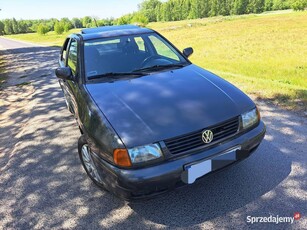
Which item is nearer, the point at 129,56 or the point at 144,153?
the point at 144,153

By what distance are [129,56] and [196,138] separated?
5.74 feet

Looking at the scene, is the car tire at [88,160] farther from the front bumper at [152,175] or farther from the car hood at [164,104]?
the car hood at [164,104]

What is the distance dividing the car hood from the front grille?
0.04m

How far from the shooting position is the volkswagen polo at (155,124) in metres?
2.23

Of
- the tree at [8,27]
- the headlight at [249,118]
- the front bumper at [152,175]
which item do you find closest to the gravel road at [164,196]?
the front bumper at [152,175]

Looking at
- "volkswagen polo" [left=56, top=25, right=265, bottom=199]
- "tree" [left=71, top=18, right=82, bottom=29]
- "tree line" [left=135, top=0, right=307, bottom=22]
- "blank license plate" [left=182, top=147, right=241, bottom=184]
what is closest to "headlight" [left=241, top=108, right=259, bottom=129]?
"volkswagen polo" [left=56, top=25, right=265, bottom=199]

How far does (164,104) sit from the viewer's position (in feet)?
8.58

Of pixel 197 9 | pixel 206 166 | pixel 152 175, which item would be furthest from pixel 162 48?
pixel 197 9

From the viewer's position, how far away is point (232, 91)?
2.86 m

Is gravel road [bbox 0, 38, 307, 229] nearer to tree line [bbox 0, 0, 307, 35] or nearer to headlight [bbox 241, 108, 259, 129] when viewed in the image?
headlight [bbox 241, 108, 259, 129]

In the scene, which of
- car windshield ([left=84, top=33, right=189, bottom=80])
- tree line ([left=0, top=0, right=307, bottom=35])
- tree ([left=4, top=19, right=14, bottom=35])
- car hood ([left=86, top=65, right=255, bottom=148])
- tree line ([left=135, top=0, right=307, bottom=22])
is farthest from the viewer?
tree ([left=4, top=19, right=14, bottom=35])

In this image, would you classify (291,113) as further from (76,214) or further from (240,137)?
(76,214)

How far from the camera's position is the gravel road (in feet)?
8.01

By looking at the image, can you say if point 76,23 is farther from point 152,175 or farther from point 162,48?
point 152,175
